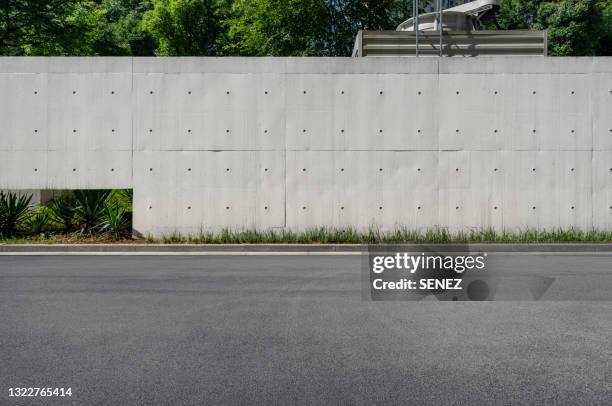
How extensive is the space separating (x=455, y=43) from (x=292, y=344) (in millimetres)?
15182

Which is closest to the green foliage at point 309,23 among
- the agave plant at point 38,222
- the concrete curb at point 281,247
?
the agave plant at point 38,222

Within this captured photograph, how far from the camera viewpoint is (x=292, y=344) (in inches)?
225

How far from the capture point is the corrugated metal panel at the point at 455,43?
59.8ft

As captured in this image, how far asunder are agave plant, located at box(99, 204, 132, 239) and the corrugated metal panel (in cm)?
845

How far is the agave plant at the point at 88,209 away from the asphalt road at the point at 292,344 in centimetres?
672

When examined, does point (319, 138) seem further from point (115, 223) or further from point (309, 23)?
point (309, 23)

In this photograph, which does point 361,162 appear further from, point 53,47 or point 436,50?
point 53,47

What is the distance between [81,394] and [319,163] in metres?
12.9

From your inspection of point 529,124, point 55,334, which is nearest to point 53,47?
point 529,124

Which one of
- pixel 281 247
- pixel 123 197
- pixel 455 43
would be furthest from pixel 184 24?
pixel 281 247

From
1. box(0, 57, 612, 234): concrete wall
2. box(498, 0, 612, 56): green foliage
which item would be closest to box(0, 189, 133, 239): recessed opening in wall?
box(0, 57, 612, 234): concrete wall

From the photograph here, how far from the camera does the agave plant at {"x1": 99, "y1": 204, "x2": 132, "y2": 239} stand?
16.2 meters

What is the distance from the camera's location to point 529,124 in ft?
55.6

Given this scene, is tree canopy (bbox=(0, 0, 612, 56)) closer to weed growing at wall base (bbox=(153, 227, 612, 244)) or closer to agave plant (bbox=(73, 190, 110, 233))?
agave plant (bbox=(73, 190, 110, 233))
